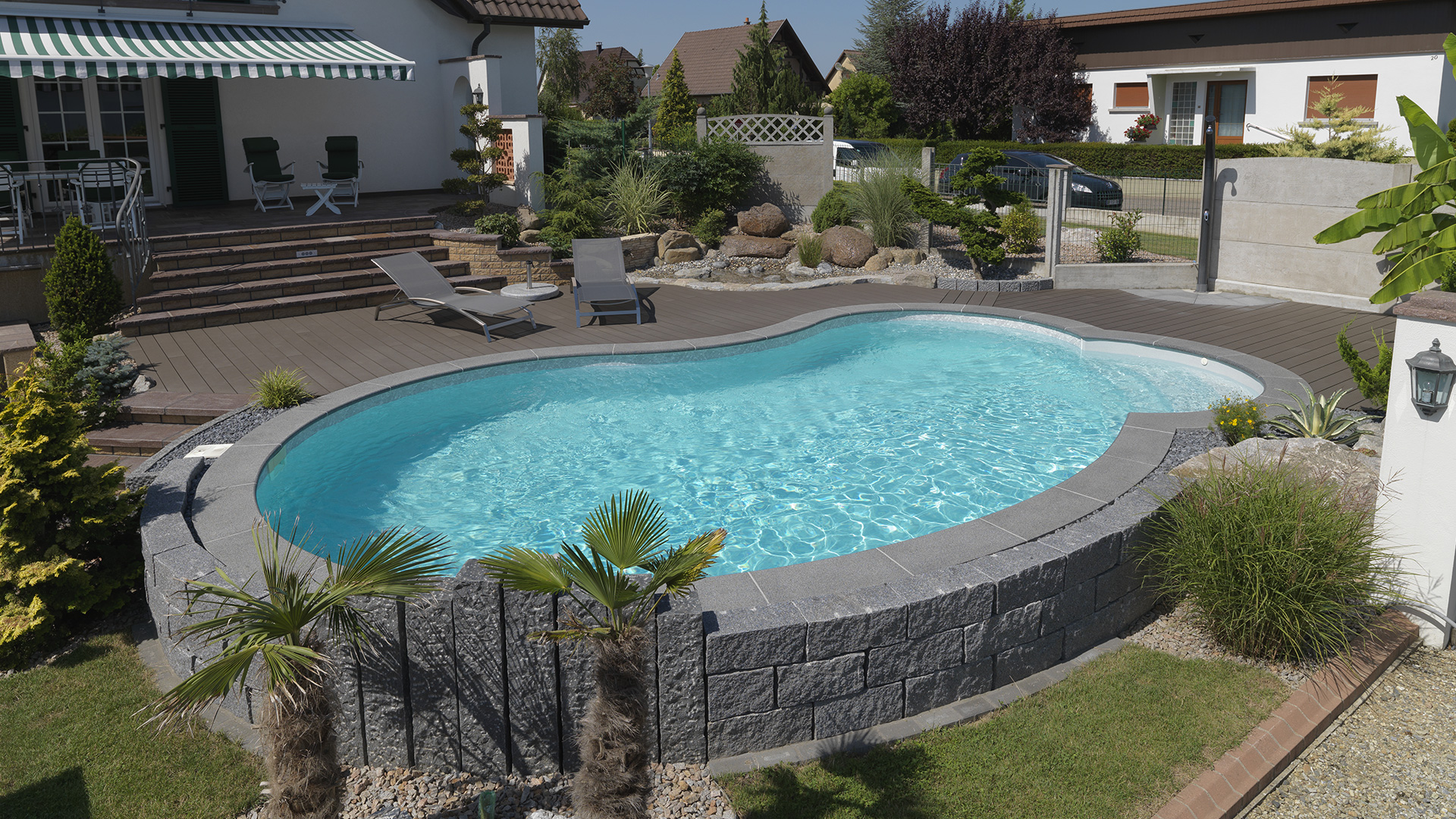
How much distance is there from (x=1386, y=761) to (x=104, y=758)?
684 cm

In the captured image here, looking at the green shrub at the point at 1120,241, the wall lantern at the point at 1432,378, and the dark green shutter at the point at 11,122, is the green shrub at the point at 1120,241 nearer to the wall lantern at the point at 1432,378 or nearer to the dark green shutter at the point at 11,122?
the wall lantern at the point at 1432,378

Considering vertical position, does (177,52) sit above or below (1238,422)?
above

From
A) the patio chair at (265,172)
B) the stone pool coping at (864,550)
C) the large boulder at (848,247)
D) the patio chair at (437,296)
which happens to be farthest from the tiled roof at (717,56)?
the stone pool coping at (864,550)

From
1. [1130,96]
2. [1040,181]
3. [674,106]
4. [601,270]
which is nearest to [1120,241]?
[1040,181]

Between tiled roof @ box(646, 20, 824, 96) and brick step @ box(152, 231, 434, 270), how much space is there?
147 ft

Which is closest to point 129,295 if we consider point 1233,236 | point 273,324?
point 273,324

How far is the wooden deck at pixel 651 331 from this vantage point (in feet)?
37.4

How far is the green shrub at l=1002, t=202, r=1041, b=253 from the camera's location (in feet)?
57.4

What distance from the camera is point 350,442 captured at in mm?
9695

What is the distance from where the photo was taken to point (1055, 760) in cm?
519

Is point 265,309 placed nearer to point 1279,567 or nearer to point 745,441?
point 745,441

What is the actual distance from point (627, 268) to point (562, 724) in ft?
44.3

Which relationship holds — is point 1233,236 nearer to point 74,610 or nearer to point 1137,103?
point 74,610

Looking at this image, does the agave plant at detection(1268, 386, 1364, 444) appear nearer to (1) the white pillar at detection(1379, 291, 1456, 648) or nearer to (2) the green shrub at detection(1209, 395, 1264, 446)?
(2) the green shrub at detection(1209, 395, 1264, 446)
